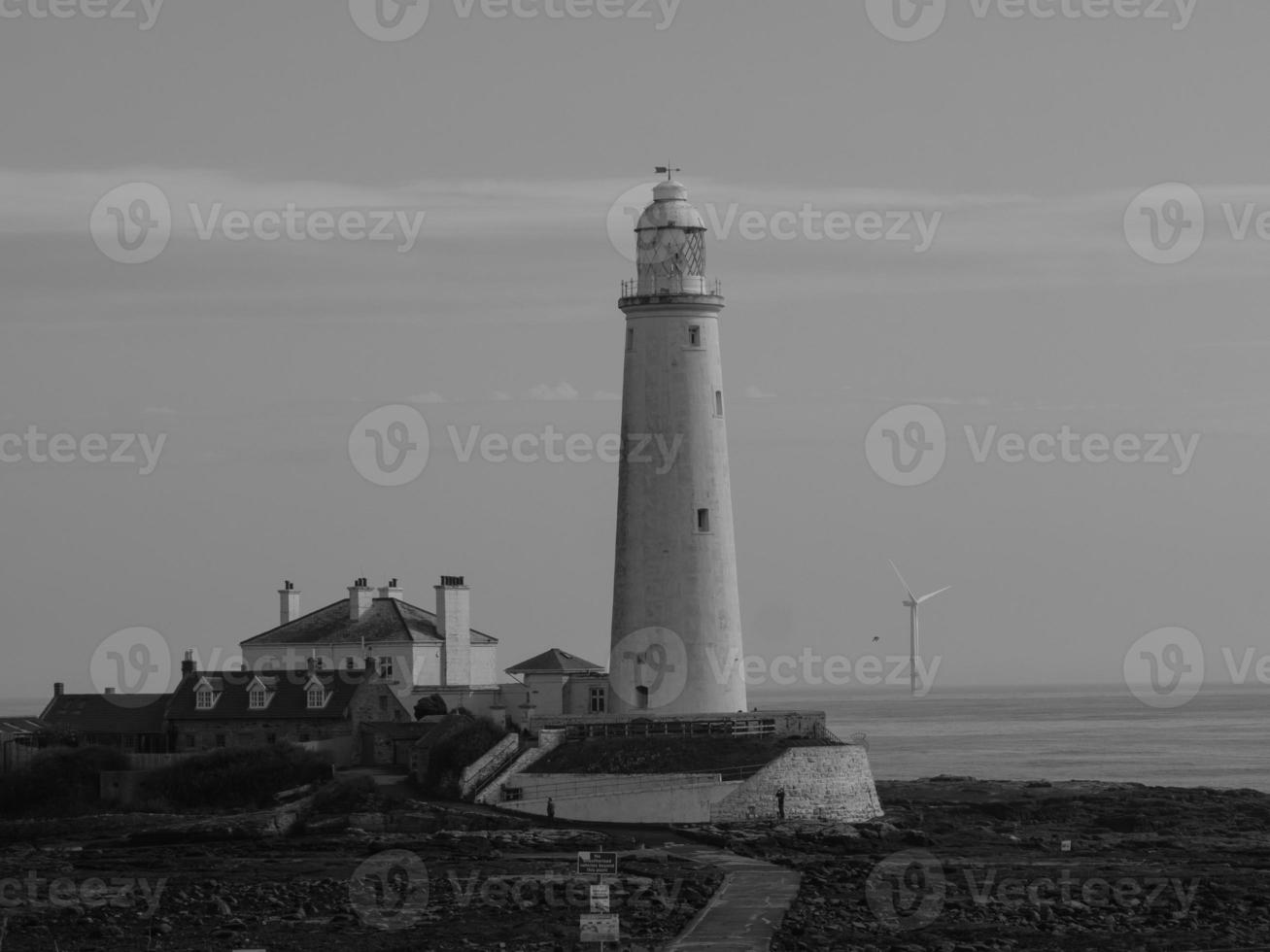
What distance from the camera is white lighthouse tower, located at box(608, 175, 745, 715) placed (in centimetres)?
5712

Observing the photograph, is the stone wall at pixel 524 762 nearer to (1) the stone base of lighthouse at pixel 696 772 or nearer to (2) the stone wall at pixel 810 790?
(1) the stone base of lighthouse at pixel 696 772

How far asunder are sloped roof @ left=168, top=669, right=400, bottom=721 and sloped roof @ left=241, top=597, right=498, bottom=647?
4.77m

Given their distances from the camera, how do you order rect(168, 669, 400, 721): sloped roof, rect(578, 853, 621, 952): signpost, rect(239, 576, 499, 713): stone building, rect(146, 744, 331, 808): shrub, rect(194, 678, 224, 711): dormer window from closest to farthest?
rect(578, 853, 621, 952): signpost → rect(146, 744, 331, 808): shrub → rect(168, 669, 400, 721): sloped roof → rect(194, 678, 224, 711): dormer window → rect(239, 576, 499, 713): stone building

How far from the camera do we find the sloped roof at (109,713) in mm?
62750

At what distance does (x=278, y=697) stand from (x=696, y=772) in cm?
1282

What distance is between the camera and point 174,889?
143ft

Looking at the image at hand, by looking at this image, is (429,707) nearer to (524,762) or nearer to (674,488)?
(524,762)

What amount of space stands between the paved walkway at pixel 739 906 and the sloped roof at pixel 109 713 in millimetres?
18670

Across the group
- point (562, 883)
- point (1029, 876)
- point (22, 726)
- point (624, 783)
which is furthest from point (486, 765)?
point (22, 726)

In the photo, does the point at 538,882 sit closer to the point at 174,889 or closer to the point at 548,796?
the point at 174,889

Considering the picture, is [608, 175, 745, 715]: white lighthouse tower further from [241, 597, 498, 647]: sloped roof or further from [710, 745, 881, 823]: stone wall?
[241, 597, 498, 647]: sloped roof

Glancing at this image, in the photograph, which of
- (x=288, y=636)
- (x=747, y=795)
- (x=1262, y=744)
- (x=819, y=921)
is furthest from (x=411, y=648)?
(x=1262, y=744)

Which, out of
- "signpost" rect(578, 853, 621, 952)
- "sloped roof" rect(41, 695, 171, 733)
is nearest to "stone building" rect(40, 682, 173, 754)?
"sloped roof" rect(41, 695, 171, 733)

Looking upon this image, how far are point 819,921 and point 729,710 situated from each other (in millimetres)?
18103
